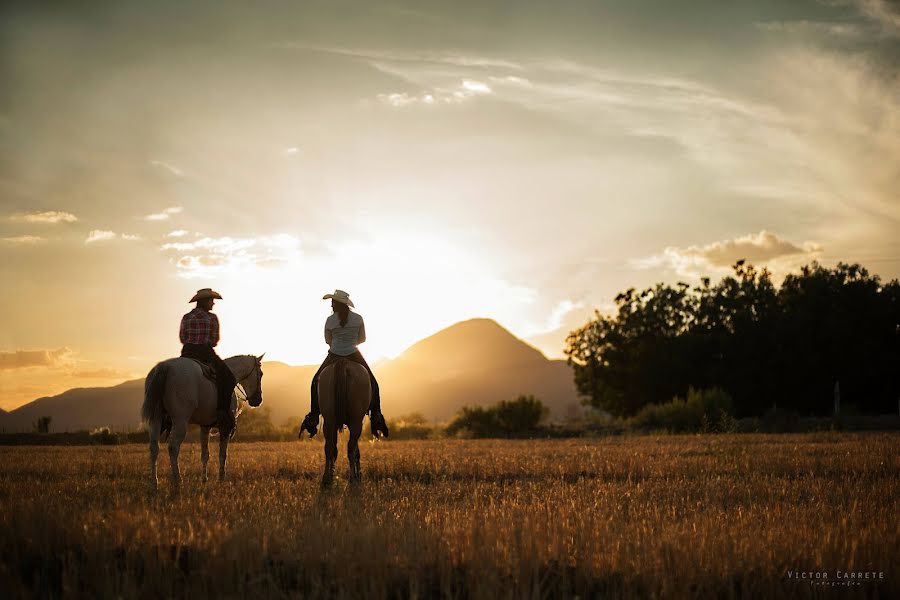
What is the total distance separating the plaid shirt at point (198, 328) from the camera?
1182 centimetres

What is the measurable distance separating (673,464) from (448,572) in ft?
33.6

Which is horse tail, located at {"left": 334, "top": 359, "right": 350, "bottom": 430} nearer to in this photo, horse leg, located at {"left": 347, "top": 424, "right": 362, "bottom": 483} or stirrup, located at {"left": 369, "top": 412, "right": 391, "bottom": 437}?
horse leg, located at {"left": 347, "top": 424, "right": 362, "bottom": 483}

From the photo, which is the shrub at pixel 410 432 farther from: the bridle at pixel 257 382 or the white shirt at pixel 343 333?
the white shirt at pixel 343 333

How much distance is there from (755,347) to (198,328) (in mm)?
52075

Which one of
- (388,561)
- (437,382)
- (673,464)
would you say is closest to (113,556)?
Answer: (388,561)

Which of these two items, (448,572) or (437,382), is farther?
(437,382)

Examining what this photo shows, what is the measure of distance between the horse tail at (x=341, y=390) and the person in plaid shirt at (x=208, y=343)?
2.36 m

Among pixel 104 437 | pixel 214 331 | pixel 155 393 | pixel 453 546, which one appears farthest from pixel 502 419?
pixel 453 546

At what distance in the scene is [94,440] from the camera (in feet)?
99.6

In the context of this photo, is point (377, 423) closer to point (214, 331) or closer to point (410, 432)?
point (214, 331)

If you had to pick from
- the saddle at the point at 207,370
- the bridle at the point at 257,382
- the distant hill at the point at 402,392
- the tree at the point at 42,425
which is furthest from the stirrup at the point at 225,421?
the distant hill at the point at 402,392

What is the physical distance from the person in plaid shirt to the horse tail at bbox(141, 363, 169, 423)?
724mm

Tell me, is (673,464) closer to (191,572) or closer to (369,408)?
(369,408)

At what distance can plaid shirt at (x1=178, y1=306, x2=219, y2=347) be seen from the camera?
1182cm
